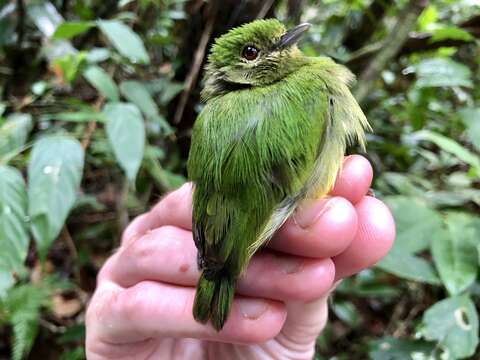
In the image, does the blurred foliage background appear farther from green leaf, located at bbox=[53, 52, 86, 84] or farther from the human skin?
the human skin

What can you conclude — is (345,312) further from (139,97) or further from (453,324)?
(139,97)

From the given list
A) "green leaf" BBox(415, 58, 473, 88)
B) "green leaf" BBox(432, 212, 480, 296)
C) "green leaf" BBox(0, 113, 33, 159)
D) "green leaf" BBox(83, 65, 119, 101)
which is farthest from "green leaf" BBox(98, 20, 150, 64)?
"green leaf" BBox(432, 212, 480, 296)

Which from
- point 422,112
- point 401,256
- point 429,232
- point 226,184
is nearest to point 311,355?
point 401,256

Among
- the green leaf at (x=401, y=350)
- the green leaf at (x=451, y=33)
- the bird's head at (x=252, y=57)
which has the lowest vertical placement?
the green leaf at (x=401, y=350)

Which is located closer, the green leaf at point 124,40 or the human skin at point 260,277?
the human skin at point 260,277

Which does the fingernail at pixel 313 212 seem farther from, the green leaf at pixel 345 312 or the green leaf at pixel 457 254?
the green leaf at pixel 345 312

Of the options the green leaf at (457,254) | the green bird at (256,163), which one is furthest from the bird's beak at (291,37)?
the green leaf at (457,254)

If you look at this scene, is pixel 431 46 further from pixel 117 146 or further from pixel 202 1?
pixel 117 146
